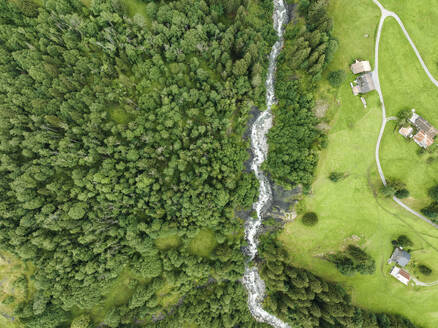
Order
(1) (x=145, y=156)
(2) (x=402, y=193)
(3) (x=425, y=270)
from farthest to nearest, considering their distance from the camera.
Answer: (3) (x=425, y=270), (2) (x=402, y=193), (1) (x=145, y=156)

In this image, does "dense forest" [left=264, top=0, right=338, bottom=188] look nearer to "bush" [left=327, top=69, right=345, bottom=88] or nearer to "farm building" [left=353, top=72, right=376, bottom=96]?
"bush" [left=327, top=69, right=345, bottom=88]

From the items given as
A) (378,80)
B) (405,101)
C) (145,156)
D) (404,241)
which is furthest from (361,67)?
(145,156)

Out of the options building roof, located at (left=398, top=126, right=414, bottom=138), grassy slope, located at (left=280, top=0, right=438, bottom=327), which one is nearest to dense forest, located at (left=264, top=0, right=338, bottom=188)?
grassy slope, located at (left=280, top=0, right=438, bottom=327)

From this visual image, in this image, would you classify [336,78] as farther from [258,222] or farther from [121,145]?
[121,145]

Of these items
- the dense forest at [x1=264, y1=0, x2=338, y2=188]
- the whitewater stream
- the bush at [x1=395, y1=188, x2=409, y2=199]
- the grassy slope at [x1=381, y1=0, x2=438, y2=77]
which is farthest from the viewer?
the whitewater stream

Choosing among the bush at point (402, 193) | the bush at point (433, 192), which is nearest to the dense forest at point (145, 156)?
the bush at point (402, 193)

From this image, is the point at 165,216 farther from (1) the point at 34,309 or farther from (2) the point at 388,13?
(2) the point at 388,13

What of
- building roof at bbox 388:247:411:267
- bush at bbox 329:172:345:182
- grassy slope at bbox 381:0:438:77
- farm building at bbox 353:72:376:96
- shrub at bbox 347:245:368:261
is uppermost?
grassy slope at bbox 381:0:438:77
